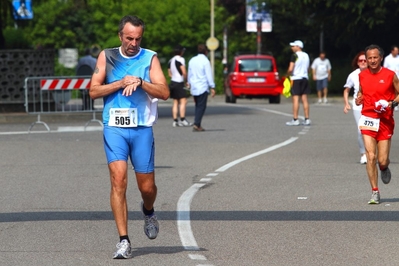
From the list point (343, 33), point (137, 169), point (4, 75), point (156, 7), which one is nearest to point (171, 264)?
point (137, 169)

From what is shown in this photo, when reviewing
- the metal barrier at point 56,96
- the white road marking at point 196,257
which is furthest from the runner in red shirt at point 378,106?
the metal barrier at point 56,96

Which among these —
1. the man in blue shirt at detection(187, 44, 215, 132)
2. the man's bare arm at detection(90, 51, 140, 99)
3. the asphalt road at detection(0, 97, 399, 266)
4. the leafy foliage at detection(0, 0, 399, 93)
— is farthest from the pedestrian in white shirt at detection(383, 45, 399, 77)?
the man's bare arm at detection(90, 51, 140, 99)

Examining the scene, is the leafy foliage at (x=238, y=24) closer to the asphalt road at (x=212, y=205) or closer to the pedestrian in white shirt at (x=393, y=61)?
the pedestrian in white shirt at (x=393, y=61)

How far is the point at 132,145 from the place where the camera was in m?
8.51

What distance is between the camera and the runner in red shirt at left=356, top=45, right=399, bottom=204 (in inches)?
468

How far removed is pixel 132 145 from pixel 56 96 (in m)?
17.3

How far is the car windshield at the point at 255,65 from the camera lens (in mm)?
39906

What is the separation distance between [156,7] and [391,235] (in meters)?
54.1

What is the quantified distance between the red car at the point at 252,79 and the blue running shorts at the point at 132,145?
3100cm

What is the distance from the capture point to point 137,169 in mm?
8531

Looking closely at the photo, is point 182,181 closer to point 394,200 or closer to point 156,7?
point 394,200

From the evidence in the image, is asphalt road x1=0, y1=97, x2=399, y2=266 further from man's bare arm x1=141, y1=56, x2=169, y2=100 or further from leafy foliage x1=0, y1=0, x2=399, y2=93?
leafy foliage x1=0, y1=0, x2=399, y2=93

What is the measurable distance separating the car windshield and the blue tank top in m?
31.4

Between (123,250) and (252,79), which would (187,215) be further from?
(252,79)
